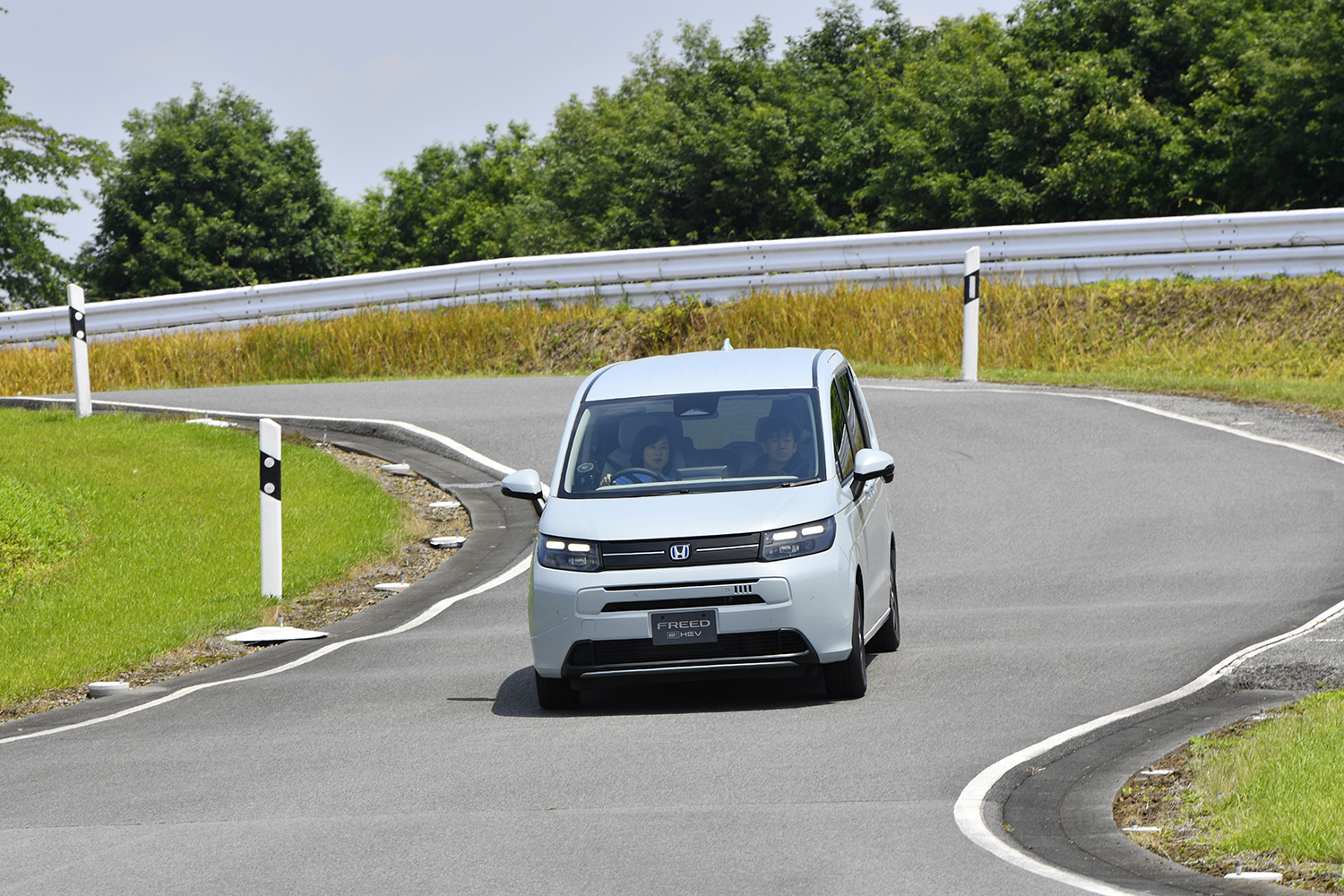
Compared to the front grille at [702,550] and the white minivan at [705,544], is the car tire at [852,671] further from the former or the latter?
the front grille at [702,550]

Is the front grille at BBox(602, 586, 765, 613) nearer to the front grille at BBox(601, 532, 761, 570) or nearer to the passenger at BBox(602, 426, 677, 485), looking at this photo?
the front grille at BBox(601, 532, 761, 570)

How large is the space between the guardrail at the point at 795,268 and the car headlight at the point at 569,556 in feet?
52.4

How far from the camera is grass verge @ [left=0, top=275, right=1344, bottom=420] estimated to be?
21094 mm

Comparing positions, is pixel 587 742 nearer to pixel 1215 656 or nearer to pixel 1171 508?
pixel 1215 656

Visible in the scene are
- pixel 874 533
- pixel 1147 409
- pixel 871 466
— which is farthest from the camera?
pixel 1147 409

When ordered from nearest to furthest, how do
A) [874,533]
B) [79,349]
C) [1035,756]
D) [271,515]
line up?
[1035,756]
[874,533]
[271,515]
[79,349]

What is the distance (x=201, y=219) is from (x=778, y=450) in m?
56.3

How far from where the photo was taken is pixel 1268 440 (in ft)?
50.9

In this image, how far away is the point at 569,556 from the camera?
26.3 ft

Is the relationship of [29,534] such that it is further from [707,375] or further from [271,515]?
[707,375]

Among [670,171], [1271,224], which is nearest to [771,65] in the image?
[670,171]

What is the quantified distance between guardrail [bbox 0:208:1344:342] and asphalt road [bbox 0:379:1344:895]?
9.47 meters

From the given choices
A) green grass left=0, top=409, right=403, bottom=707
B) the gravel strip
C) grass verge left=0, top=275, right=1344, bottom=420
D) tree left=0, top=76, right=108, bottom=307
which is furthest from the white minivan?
tree left=0, top=76, right=108, bottom=307

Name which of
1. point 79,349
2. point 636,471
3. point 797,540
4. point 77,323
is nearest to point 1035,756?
point 797,540
